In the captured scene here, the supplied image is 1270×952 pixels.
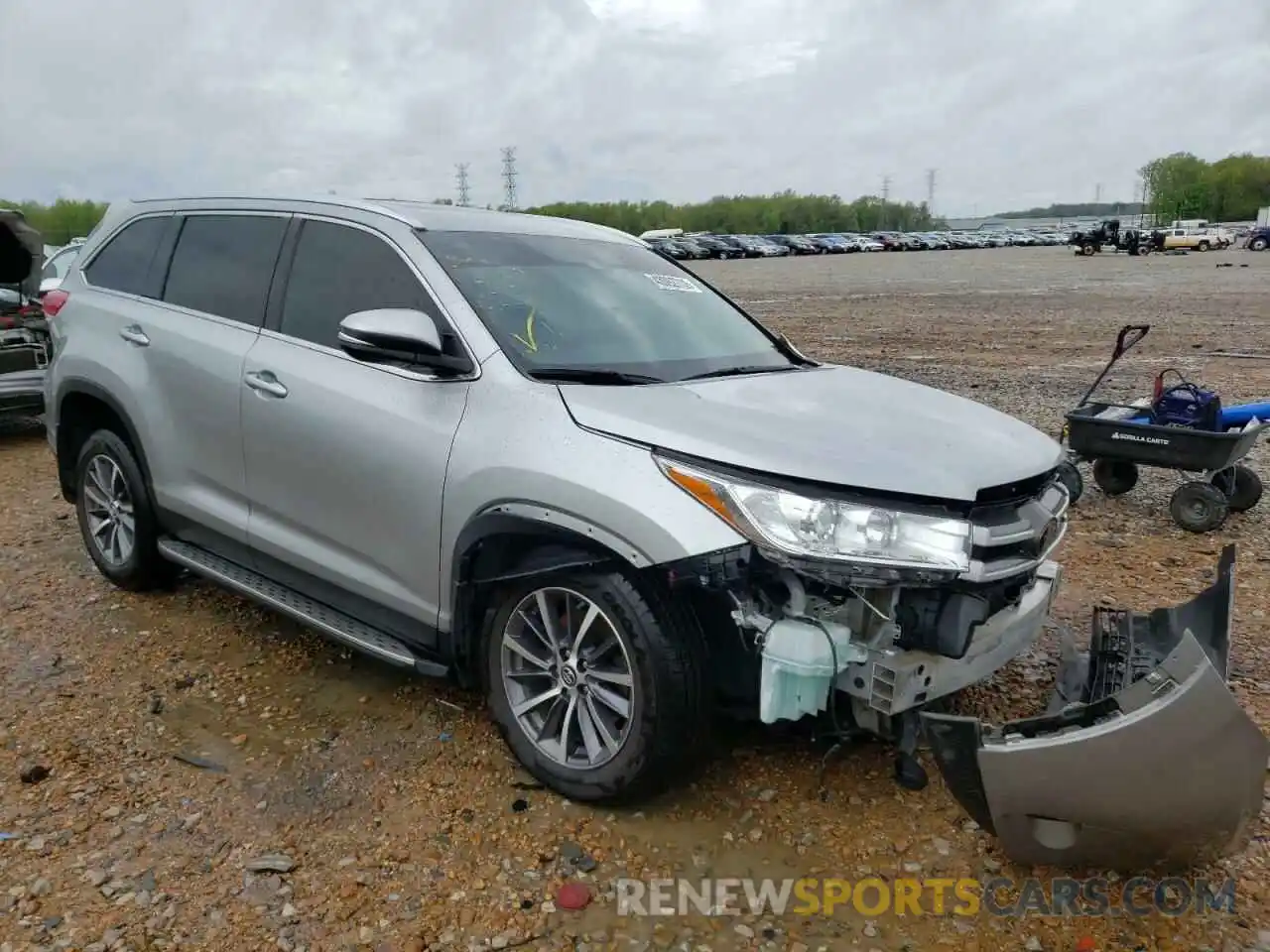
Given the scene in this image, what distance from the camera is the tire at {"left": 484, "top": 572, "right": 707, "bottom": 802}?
110 inches

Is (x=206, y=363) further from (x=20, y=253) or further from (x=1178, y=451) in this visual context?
(x=20, y=253)

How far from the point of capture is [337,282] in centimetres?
382

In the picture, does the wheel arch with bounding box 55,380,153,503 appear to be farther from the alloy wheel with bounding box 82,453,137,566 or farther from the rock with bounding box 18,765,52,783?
the rock with bounding box 18,765,52,783

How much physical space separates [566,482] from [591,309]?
3.41 ft

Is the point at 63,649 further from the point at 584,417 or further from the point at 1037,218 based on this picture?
the point at 1037,218

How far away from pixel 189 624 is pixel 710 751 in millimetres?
2785

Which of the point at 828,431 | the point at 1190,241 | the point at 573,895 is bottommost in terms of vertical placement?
the point at 573,895

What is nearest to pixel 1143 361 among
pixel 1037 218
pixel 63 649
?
pixel 63 649

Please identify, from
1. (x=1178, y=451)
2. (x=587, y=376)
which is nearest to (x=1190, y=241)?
(x=1178, y=451)

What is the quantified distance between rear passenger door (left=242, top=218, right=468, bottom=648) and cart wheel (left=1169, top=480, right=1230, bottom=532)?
15.6ft

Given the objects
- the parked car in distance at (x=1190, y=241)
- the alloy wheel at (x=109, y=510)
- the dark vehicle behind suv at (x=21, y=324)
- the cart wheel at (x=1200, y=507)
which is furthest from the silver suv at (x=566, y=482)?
the parked car in distance at (x=1190, y=241)

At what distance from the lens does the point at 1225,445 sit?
18.1ft

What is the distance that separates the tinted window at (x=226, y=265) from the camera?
4094 mm

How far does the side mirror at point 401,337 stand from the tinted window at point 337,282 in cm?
24
